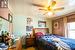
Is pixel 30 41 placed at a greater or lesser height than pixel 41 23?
lesser

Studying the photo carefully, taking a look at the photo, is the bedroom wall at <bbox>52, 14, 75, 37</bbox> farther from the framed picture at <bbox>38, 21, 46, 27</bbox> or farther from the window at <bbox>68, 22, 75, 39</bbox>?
the framed picture at <bbox>38, 21, 46, 27</bbox>

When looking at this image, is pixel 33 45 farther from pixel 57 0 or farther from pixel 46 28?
pixel 57 0

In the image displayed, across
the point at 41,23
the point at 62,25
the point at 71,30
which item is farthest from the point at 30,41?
the point at 71,30

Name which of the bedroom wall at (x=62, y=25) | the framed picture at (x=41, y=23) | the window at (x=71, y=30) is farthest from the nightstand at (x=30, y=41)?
the window at (x=71, y=30)

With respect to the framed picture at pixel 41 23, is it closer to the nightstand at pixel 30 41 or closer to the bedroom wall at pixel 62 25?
the bedroom wall at pixel 62 25

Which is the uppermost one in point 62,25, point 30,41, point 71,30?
point 62,25

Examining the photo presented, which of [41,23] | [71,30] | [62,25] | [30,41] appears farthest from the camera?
[41,23]

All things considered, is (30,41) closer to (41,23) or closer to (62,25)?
(41,23)

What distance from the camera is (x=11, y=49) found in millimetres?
2592

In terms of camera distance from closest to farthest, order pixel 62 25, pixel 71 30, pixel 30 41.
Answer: pixel 71 30
pixel 62 25
pixel 30 41

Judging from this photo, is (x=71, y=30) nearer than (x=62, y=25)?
Yes

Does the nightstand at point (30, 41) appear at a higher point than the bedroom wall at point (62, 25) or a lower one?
lower

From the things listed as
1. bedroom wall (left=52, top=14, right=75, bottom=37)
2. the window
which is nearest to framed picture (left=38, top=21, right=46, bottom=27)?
bedroom wall (left=52, top=14, right=75, bottom=37)

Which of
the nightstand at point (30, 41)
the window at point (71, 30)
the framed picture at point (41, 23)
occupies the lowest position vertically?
the nightstand at point (30, 41)
